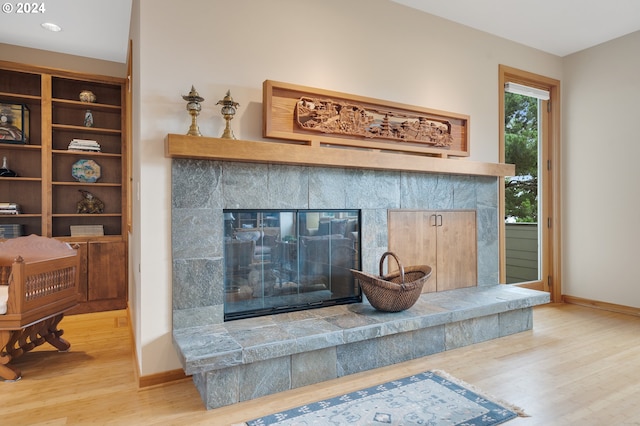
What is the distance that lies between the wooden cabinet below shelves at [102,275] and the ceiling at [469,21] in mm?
2010

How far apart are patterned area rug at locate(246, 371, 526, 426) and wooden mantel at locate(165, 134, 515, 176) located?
1.49 metres

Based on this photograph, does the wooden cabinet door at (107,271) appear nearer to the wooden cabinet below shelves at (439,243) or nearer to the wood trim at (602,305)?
the wooden cabinet below shelves at (439,243)

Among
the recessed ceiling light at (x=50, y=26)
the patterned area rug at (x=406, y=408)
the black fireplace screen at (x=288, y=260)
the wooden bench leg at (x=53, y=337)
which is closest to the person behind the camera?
the patterned area rug at (x=406, y=408)

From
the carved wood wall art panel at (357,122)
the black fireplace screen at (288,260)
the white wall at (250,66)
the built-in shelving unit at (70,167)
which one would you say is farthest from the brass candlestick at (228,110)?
the built-in shelving unit at (70,167)

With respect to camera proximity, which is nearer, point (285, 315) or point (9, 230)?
point (285, 315)

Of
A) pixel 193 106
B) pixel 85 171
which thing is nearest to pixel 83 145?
pixel 85 171

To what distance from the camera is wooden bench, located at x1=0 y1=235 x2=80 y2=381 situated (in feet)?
7.85

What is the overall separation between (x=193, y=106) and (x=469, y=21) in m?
2.80

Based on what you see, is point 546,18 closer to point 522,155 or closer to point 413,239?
point 522,155

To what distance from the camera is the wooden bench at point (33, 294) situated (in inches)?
94.2

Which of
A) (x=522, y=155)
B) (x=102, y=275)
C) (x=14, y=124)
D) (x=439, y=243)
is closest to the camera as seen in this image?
(x=439, y=243)

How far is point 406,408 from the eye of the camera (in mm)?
1987

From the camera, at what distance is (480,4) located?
130 inches

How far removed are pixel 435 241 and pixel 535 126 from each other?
227 centimetres
